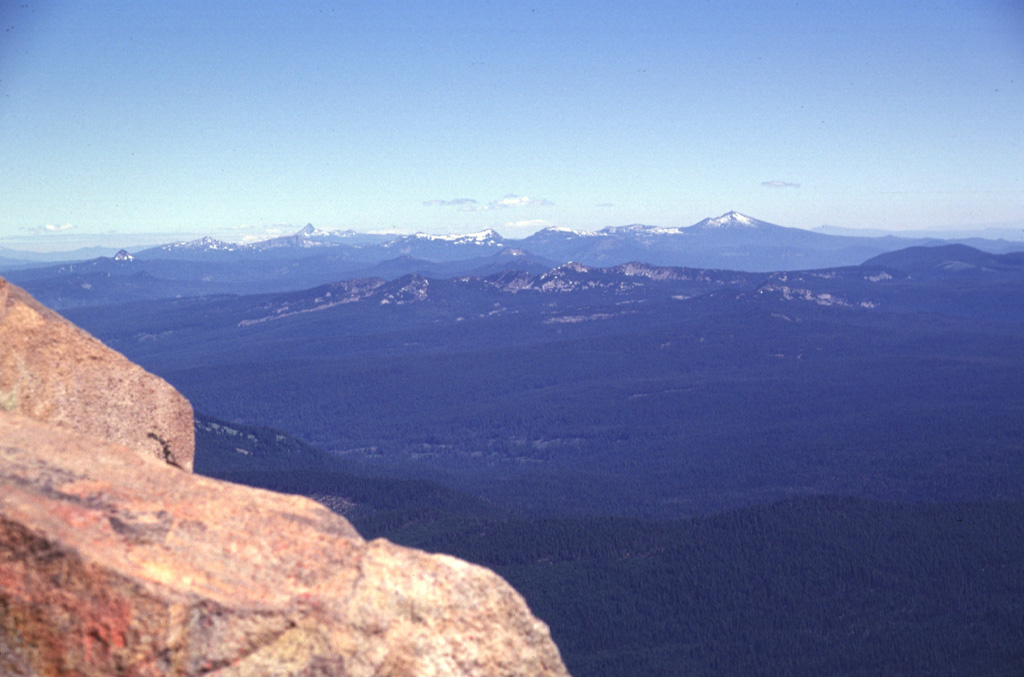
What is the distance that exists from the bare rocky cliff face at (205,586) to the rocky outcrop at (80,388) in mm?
2300

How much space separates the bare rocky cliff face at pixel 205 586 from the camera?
39.1ft

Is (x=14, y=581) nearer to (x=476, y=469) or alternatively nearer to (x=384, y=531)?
(x=384, y=531)

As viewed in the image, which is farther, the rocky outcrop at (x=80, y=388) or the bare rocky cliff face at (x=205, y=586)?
the rocky outcrop at (x=80, y=388)

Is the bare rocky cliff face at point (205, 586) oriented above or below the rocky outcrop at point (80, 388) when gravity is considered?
below

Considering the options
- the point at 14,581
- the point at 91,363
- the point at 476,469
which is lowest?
the point at 476,469

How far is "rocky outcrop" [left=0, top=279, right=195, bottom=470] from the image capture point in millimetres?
17688

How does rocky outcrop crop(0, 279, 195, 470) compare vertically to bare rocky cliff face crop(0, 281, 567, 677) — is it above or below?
above

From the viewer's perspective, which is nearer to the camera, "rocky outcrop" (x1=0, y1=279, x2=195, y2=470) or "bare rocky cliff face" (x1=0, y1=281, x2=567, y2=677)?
"bare rocky cliff face" (x1=0, y1=281, x2=567, y2=677)

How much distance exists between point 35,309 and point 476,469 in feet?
440

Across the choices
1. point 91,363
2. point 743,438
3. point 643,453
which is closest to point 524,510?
point 643,453

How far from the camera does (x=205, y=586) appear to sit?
40.9 ft

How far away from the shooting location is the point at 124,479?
13945mm

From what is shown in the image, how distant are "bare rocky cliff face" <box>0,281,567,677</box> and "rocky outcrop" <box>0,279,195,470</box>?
230 centimetres

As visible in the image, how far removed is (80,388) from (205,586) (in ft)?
26.1
